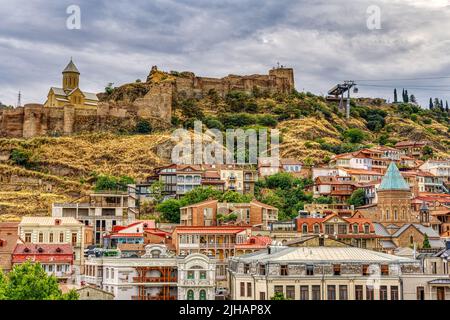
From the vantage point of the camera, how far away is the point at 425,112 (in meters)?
81.5

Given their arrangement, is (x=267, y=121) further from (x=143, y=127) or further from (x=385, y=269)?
(x=385, y=269)

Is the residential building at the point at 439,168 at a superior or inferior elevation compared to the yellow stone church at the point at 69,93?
inferior

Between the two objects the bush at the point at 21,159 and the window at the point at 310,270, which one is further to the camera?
the bush at the point at 21,159

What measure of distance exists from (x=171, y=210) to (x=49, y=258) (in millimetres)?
13176

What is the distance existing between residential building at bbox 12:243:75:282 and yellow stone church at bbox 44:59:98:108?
31.4 m

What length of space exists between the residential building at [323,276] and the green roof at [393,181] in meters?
19.5

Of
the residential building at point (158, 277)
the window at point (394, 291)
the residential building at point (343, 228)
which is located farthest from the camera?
the residential building at point (343, 228)

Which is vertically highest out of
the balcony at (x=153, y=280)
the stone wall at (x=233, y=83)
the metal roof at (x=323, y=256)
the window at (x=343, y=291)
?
the stone wall at (x=233, y=83)

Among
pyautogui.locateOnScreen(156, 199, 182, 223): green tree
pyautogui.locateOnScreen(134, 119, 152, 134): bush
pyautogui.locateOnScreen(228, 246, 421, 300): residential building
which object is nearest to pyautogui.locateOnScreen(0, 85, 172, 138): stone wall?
pyautogui.locateOnScreen(134, 119, 152, 134): bush

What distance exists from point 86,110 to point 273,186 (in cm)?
1808

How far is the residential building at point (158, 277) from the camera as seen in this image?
24.8 m

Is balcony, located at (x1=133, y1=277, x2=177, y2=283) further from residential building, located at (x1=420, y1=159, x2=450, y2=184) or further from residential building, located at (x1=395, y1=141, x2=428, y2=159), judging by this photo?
residential building, located at (x1=395, y1=141, x2=428, y2=159)

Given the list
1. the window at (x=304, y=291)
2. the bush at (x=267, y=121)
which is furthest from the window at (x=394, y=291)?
the bush at (x=267, y=121)

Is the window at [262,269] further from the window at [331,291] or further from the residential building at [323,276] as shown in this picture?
the window at [331,291]
